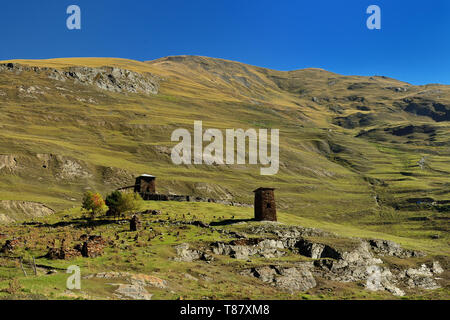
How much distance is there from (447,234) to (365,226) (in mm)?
16823

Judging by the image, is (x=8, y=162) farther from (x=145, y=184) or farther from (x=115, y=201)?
(x=115, y=201)

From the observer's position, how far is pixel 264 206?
53.1 m

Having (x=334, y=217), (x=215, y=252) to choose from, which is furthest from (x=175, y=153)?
(x=215, y=252)

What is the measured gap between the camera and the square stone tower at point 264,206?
2085 inches

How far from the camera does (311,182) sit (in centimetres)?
13025

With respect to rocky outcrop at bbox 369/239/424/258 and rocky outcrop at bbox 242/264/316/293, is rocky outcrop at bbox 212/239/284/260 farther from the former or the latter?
rocky outcrop at bbox 369/239/424/258

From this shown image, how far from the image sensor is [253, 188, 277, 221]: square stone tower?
52969mm

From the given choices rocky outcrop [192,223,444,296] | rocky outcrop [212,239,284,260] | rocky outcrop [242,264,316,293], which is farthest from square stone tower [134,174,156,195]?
rocky outcrop [242,264,316,293]

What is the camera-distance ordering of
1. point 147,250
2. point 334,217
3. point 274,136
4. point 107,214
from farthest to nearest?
point 274,136
point 334,217
point 107,214
point 147,250

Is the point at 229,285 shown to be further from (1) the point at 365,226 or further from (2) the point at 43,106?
(2) the point at 43,106

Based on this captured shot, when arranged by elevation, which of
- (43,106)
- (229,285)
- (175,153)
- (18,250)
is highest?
(43,106)

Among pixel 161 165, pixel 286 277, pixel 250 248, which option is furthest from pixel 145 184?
pixel 161 165
